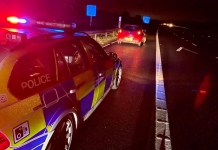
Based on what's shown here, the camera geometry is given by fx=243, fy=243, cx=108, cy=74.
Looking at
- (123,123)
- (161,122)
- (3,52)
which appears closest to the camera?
(3,52)

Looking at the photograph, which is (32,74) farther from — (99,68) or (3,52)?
(99,68)

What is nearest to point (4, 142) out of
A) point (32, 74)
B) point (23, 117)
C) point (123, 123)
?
point (23, 117)

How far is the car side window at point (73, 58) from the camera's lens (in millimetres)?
3327

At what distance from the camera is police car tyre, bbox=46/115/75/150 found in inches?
112

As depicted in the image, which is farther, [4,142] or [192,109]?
[192,109]

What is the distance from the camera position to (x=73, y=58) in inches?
152

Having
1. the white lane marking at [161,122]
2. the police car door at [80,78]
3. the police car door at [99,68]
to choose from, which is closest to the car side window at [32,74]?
the police car door at [80,78]

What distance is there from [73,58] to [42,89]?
142 centimetres

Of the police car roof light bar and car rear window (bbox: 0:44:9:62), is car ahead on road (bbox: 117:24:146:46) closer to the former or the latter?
the police car roof light bar

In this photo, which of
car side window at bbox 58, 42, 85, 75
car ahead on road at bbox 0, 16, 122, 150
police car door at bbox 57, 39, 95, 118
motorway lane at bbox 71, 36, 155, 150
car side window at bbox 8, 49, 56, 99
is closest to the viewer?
car ahead on road at bbox 0, 16, 122, 150

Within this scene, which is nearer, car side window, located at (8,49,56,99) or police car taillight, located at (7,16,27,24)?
car side window, located at (8,49,56,99)

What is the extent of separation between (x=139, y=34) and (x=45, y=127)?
15.8 metres

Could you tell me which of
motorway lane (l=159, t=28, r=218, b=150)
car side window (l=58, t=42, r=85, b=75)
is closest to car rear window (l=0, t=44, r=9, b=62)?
car side window (l=58, t=42, r=85, b=75)

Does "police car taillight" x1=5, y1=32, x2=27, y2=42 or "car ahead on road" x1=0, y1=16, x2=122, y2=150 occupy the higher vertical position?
"police car taillight" x1=5, y1=32, x2=27, y2=42
